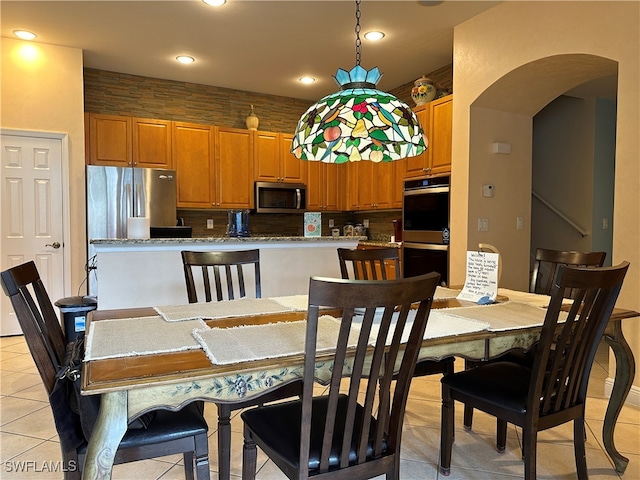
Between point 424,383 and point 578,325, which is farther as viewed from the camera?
point 424,383

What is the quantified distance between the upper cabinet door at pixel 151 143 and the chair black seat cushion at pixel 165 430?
4.05 metres

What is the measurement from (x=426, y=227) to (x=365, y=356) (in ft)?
10.8

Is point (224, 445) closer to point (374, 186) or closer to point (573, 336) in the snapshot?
point (573, 336)

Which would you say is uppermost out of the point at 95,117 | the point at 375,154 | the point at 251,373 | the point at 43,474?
the point at 95,117

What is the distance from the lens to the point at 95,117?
4.78m

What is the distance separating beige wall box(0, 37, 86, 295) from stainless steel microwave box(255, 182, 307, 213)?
1980 millimetres

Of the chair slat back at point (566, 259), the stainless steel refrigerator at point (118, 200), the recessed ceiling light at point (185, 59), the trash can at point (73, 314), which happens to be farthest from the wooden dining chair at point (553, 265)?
the recessed ceiling light at point (185, 59)

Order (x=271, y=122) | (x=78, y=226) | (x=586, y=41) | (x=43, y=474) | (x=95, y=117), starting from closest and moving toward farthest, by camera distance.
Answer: (x=43, y=474)
(x=586, y=41)
(x=78, y=226)
(x=95, y=117)
(x=271, y=122)

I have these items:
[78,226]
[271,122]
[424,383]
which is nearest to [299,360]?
[424,383]

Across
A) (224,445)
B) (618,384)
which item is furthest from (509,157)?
(224,445)

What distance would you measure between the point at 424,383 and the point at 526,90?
2540 mm

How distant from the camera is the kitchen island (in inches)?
121

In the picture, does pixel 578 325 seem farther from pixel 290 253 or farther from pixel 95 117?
pixel 95 117

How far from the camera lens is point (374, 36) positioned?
4121mm
